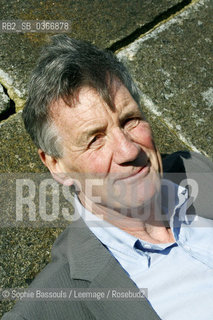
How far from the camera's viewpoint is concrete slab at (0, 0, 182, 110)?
2.66 m

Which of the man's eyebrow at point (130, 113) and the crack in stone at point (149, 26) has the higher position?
the man's eyebrow at point (130, 113)

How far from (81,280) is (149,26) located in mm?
1760

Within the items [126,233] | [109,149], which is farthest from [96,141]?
[126,233]

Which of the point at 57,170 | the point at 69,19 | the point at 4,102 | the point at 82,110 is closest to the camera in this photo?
the point at 82,110

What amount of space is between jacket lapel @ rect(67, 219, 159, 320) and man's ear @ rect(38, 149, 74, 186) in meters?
0.26

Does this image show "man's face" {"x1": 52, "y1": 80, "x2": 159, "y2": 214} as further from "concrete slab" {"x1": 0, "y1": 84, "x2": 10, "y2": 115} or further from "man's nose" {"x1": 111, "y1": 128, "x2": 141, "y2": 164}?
"concrete slab" {"x1": 0, "y1": 84, "x2": 10, "y2": 115}

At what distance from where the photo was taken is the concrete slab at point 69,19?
8.73 ft

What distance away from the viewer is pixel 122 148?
80.0 inches

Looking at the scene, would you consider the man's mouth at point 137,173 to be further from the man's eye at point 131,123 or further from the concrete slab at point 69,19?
the concrete slab at point 69,19

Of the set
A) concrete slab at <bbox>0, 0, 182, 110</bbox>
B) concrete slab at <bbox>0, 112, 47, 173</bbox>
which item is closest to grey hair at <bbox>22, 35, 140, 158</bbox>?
concrete slab at <bbox>0, 112, 47, 173</bbox>

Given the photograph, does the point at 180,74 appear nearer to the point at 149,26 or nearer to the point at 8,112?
the point at 149,26

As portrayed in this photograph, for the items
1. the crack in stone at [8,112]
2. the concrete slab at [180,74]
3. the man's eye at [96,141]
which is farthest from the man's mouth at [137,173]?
the crack in stone at [8,112]

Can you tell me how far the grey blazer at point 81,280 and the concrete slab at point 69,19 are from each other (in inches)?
35.0

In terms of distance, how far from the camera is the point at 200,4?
3.19 m
